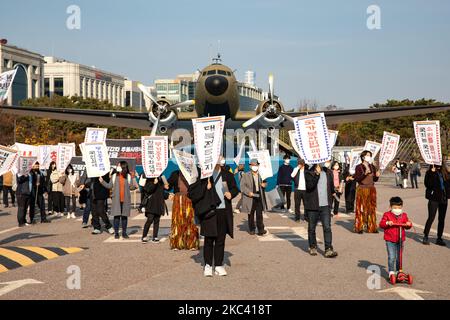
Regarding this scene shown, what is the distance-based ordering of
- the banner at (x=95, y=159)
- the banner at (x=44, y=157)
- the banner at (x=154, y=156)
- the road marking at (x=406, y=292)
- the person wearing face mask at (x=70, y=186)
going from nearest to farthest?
1. the road marking at (x=406, y=292)
2. the banner at (x=154, y=156)
3. the banner at (x=95, y=159)
4. the person wearing face mask at (x=70, y=186)
5. the banner at (x=44, y=157)

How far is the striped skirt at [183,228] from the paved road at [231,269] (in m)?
0.29


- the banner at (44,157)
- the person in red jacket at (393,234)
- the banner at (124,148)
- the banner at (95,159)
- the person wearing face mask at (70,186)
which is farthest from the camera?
the banner at (124,148)

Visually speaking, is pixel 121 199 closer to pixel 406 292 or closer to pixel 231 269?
pixel 231 269

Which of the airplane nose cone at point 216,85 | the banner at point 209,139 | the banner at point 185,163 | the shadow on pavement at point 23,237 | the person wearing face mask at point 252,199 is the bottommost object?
the shadow on pavement at point 23,237

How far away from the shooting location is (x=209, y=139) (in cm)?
893

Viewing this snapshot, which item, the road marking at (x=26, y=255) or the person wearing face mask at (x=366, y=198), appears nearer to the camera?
the road marking at (x=26, y=255)

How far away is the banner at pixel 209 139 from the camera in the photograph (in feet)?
28.5

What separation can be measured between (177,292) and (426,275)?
164 inches

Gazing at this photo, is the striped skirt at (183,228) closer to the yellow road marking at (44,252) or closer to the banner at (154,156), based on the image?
the banner at (154,156)

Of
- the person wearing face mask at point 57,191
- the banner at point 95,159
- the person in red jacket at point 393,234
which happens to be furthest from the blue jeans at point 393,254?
the person wearing face mask at point 57,191

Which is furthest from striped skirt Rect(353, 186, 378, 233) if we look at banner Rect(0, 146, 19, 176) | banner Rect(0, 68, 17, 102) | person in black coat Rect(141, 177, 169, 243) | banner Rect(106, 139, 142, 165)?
banner Rect(106, 139, 142, 165)

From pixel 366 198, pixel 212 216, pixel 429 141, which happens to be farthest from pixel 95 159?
pixel 429 141

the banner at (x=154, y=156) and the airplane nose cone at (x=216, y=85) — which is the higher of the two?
the airplane nose cone at (x=216, y=85)
